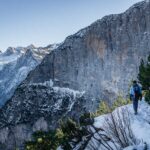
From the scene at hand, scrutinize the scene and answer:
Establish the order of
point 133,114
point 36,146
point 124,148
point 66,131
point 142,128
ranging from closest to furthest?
point 124,148
point 142,128
point 133,114
point 66,131
point 36,146

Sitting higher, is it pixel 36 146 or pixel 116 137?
pixel 116 137

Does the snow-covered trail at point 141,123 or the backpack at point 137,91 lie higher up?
the backpack at point 137,91

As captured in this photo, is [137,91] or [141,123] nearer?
[141,123]

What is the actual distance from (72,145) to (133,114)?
513cm

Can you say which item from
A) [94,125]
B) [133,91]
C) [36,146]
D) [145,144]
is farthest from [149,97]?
[36,146]

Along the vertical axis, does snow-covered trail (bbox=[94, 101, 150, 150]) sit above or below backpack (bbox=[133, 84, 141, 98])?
below

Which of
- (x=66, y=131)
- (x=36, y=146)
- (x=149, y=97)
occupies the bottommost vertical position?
(x=36, y=146)

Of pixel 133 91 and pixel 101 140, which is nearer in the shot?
pixel 101 140

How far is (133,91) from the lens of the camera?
3144 centimetres

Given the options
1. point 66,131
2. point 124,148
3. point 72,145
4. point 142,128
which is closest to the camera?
point 124,148

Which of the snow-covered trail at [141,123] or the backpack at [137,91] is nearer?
the snow-covered trail at [141,123]

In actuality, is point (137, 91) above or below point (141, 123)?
above

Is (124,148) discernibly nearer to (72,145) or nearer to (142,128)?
(142,128)

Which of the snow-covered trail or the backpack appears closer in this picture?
the snow-covered trail
